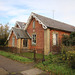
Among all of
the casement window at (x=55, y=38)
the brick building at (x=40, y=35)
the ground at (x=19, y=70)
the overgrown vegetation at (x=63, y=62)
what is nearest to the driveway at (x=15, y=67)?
the ground at (x=19, y=70)

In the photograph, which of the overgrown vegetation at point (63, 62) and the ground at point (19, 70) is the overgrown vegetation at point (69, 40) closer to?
the overgrown vegetation at point (63, 62)

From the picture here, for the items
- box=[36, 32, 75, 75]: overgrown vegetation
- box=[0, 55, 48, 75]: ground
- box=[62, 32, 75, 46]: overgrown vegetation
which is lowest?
box=[0, 55, 48, 75]: ground

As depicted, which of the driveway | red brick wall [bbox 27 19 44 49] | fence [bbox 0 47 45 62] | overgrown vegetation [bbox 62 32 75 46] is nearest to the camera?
the driveway

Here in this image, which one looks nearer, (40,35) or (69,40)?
(69,40)

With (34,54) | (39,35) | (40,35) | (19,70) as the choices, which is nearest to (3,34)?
(39,35)

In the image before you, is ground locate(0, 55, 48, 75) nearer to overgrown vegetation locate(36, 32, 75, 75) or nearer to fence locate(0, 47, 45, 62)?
overgrown vegetation locate(36, 32, 75, 75)

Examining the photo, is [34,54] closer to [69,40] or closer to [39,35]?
[39,35]

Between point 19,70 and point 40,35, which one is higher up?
point 40,35

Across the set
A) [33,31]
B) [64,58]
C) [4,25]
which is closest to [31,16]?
[33,31]

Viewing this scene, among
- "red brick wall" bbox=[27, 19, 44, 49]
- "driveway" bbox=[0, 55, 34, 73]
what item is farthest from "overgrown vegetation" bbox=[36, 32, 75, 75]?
"red brick wall" bbox=[27, 19, 44, 49]

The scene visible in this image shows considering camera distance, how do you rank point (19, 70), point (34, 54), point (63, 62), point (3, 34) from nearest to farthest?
point (19, 70), point (63, 62), point (34, 54), point (3, 34)

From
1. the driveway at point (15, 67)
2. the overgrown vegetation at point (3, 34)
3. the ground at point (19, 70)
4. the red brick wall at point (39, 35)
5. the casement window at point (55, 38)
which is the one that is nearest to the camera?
the ground at point (19, 70)

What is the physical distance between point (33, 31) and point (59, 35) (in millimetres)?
4898

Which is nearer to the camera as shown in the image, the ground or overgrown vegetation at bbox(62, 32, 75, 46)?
the ground
